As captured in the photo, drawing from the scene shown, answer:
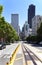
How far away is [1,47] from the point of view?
174 ft

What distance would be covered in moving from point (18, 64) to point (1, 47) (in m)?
34.2

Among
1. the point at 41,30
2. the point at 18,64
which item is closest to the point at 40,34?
the point at 41,30

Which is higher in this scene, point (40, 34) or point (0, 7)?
point (0, 7)

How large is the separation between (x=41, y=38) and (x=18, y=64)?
93.4 meters

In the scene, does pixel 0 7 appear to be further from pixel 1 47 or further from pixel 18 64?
pixel 1 47

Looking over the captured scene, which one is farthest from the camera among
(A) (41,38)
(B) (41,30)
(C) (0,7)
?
(A) (41,38)

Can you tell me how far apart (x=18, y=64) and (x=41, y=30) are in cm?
8227

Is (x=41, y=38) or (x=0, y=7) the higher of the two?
(x=0, y=7)

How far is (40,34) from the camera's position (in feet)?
341

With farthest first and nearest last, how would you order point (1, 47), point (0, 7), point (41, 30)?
point (41, 30)
point (1, 47)
point (0, 7)

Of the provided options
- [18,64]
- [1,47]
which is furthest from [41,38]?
[18,64]

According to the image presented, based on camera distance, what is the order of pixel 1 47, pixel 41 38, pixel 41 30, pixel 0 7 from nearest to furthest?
pixel 0 7 → pixel 1 47 → pixel 41 30 → pixel 41 38

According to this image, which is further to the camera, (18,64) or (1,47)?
(1,47)

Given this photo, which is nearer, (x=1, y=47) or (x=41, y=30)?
(x=1, y=47)
